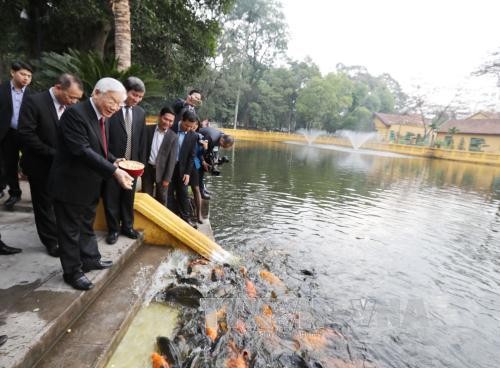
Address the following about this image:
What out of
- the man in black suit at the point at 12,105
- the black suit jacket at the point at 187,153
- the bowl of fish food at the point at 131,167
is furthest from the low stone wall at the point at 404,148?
the bowl of fish food at the point at 131,167

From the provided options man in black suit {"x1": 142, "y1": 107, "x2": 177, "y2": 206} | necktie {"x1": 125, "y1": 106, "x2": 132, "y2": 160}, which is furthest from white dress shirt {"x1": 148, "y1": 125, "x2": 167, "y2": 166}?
necktie {"x1": 125, "y1": 106, "x2": 132, "y2": 160}

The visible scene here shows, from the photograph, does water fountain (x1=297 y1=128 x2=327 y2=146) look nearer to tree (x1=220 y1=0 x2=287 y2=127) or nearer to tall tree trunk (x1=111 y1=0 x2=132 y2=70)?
tree (x1=220 y1=0 x2=287 y2=127)

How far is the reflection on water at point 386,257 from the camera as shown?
4.02 meters

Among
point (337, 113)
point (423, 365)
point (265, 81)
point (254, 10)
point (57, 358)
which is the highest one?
point (254, 10)

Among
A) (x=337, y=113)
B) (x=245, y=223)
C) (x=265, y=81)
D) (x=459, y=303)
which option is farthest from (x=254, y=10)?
(x=459, y=303)

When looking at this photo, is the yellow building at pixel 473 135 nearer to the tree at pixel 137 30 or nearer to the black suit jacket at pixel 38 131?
the tree at pixel 137 30

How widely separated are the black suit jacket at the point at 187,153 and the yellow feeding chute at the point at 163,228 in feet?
2.69

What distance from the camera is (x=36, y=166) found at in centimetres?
340

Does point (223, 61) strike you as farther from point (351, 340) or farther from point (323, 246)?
point (351, 340)

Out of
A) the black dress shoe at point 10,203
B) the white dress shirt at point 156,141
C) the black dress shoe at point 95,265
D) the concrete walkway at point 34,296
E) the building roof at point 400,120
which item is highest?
the building roof at point 400,120

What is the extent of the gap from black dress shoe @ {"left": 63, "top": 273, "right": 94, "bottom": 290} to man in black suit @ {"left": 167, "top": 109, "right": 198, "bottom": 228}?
8.46ft

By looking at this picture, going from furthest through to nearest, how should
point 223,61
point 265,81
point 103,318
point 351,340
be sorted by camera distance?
point 265,81 < point 223,61 < point 351,340 < point 103,318

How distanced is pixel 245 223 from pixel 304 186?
18.9ft

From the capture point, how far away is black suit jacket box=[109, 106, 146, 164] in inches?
153
